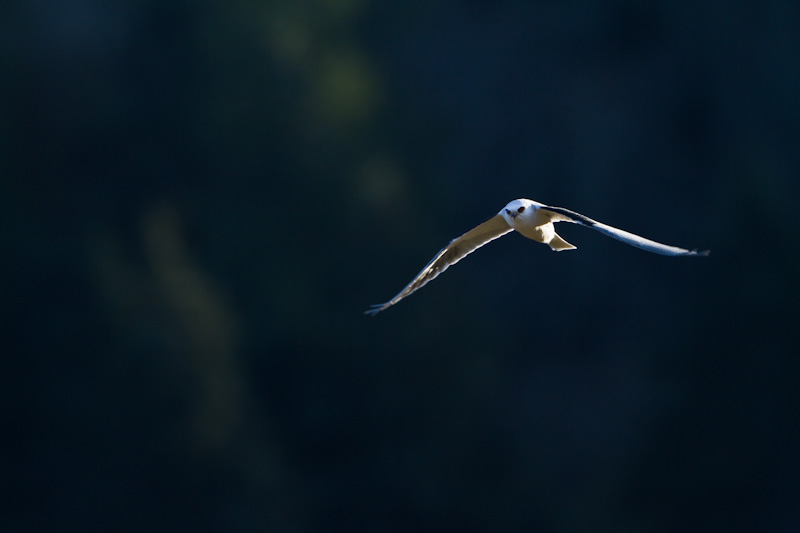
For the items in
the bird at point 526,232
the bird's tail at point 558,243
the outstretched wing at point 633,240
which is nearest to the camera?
the outstretched wing at point 633,240

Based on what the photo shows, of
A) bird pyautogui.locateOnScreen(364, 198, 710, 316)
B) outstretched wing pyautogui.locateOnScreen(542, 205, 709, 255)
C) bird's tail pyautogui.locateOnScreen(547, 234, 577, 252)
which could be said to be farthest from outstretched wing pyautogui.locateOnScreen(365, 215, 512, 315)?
outstretched wing pyautogui.locateOnScreen(542, 205, 709, 255)

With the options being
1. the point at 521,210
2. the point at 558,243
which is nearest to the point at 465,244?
the point at 558,243

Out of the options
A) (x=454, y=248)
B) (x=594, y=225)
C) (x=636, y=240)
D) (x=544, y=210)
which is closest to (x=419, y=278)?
(x=454, y=248)

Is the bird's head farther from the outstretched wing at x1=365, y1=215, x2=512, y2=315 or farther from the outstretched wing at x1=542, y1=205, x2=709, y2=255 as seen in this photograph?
the outstretched wing at x1=365, y1=215, x2=512, y2=315

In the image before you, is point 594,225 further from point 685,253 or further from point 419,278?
point 419,278

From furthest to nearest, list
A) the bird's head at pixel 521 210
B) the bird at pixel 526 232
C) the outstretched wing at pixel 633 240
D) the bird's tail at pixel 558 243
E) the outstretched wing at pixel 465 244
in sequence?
1. the outstretched wing at pixel 465 244
2. the bird's tail at pixel 558 243
3. the bird's head at pixel 521 210
4. the bird at pixel 526 232
5. the outstretched wing at pixel 633 240

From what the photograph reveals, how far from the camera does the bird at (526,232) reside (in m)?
4.25

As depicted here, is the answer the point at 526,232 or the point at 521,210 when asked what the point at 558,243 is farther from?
the point at 521,210

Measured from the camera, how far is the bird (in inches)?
167

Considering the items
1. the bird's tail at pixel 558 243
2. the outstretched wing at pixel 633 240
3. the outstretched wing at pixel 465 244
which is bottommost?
the outstretched wing at pixel 633 240

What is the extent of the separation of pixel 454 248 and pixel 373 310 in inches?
28.4

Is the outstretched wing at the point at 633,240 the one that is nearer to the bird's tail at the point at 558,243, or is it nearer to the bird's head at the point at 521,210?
the bird's head at the point at 521,210

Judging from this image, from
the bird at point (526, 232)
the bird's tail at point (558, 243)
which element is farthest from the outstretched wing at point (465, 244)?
Result: the bird's tail at point (558, 243)

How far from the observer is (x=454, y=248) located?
5578 mm
